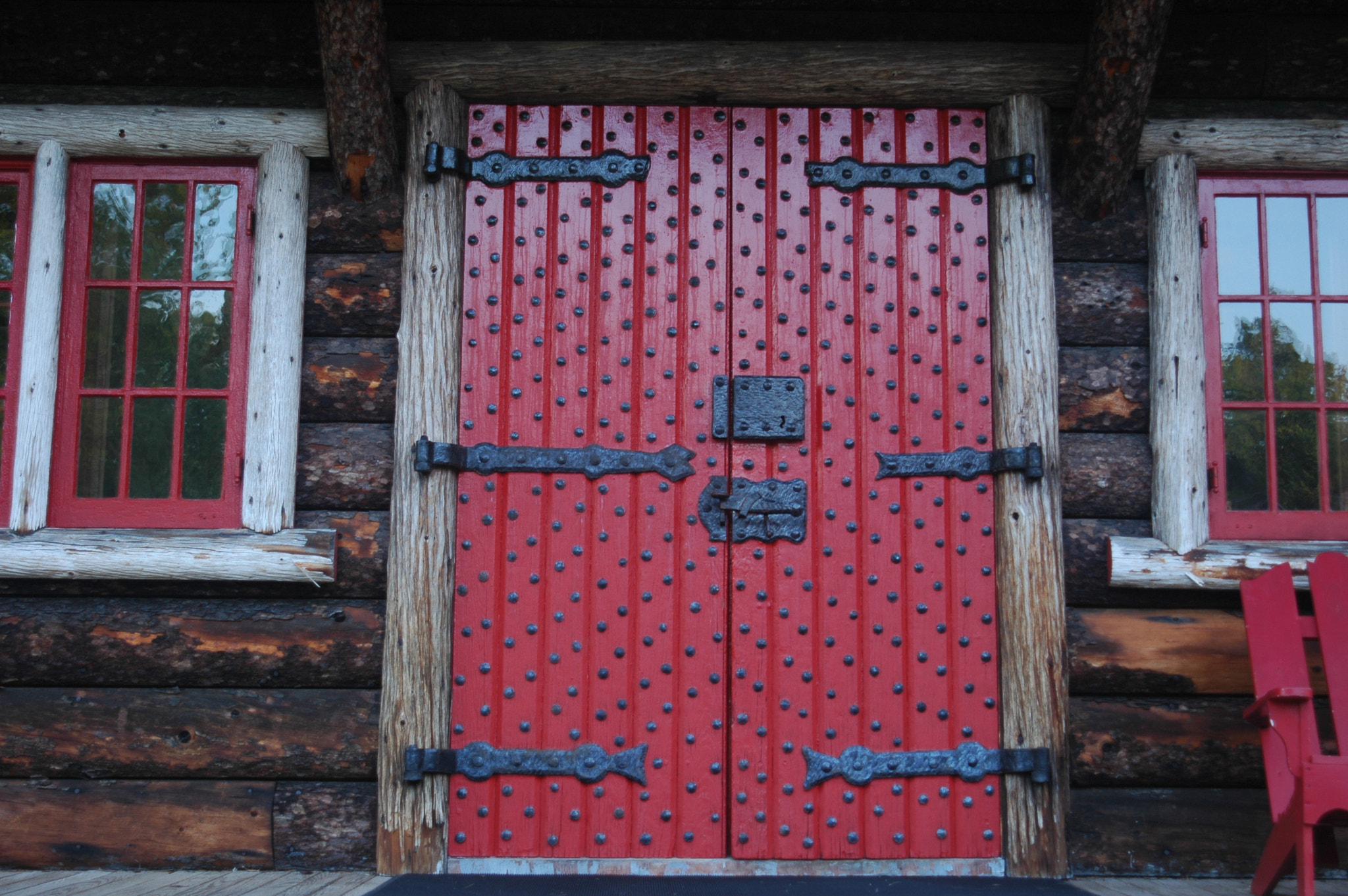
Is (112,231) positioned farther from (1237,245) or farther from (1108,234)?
(1237,245)

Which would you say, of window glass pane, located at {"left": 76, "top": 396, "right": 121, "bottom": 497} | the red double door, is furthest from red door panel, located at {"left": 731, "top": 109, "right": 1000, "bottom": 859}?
window glass pane, located at {"left": 76, "top": 396, "right": 121, "bottom": 497}

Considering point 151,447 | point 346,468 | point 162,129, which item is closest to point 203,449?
point 151,447

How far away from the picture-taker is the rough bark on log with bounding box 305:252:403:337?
114 inches

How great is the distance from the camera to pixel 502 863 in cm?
268

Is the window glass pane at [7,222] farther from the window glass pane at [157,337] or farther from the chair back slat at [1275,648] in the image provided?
the chair back slat at [1275,648]

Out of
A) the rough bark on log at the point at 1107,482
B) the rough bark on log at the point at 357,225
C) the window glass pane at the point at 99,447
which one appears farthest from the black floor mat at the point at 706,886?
the rough bark on log at the point at 357,225

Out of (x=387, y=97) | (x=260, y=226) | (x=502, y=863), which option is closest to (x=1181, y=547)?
(x=502, y=863)

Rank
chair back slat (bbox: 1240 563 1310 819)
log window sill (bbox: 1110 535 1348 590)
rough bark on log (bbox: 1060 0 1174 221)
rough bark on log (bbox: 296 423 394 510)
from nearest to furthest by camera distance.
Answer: chair back slat (bbox: 1240 563 1310 819) < rough bark on log (bbox: 1060 0 1174 221) < log window sill (bbox: 1110 535 1348 590) < rough bark on log (bbox: 296 423 394 510)

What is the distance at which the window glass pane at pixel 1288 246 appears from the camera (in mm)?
2992

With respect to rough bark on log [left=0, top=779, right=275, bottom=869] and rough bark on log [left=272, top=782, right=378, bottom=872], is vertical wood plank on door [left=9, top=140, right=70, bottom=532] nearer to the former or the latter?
rough bark on log [left=0, top=779, right=275, bottom=869]

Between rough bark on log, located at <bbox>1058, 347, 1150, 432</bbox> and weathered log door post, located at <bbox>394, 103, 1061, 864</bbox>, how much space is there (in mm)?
226

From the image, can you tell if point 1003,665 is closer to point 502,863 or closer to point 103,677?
point 502,863

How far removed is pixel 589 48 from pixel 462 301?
2.93ft

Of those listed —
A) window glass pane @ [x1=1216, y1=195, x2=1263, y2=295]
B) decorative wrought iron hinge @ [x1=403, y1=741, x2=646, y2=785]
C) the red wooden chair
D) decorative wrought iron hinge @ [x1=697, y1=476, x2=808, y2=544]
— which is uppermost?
window glass pane @ [x1=1216, y1=195, x2=1263, y2=295]
